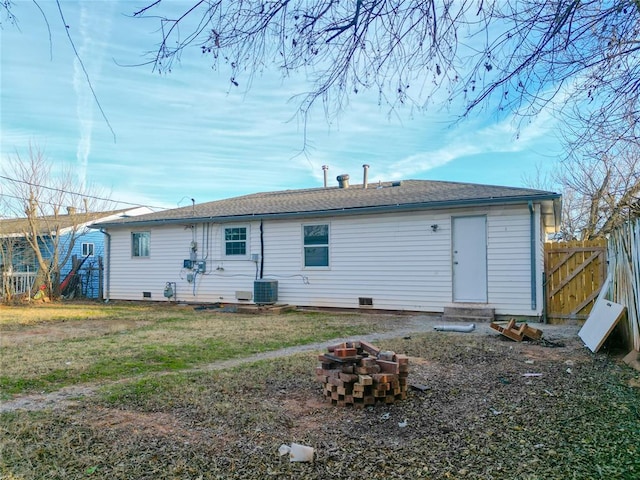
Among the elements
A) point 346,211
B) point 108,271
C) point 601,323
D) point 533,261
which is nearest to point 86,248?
point 108,271

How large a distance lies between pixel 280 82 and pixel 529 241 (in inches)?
303

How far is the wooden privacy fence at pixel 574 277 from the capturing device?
29.1 ft

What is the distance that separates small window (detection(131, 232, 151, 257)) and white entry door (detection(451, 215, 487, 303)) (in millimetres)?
9439

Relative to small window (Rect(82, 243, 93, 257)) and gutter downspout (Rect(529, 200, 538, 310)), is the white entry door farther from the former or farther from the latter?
small window (Rect(82, 243, 93, 257))

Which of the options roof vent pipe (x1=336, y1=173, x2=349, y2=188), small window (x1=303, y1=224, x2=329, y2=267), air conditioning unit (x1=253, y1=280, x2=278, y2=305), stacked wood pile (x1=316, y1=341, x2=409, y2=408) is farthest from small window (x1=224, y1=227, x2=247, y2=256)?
stacked wood pile (x1=316, y1=341, x2=409, y2=408)

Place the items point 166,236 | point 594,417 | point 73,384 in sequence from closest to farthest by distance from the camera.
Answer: point 594,417 < point 73,384 < point 166,236

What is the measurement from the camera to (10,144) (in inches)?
537

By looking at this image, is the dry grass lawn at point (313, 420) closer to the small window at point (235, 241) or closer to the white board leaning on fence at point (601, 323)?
the white board leaning on fence at point (601, 323)

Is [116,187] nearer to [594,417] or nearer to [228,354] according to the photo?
[228,354]

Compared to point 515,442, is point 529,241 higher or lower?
higher

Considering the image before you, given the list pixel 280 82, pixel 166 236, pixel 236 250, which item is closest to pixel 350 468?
pixel 280 82

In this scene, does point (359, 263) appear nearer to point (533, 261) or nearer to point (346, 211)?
point (346, 211)

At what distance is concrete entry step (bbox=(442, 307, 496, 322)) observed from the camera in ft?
30.7

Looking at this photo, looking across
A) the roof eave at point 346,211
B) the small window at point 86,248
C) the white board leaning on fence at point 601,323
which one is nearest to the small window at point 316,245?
the roof eave at point 346,211
